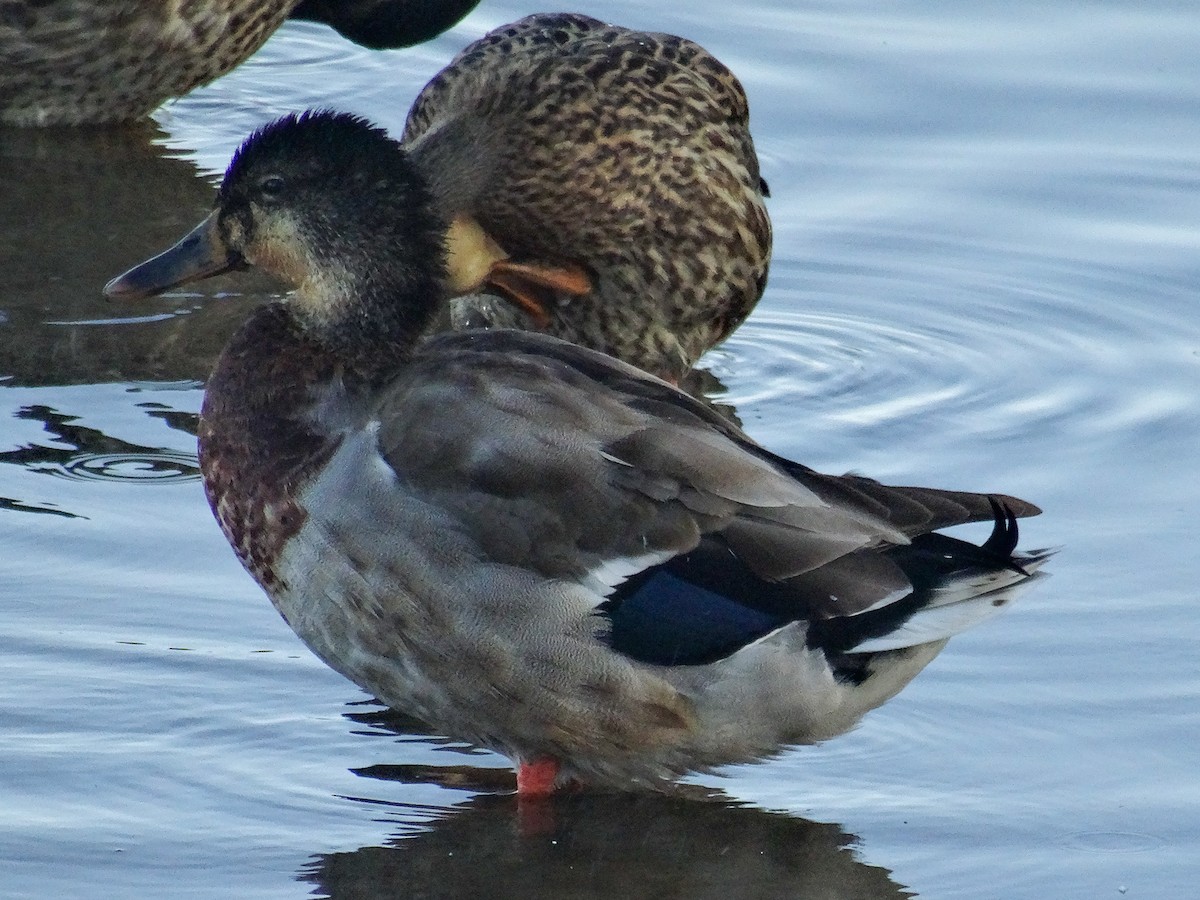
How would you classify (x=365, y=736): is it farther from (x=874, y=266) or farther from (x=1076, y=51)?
(x=1076, y=51)

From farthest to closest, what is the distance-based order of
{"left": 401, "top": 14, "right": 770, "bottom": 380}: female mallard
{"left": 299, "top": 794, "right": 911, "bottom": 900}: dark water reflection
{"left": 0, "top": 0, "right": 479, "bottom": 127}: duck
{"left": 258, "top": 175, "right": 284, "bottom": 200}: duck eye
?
1. {"left": 0, "top": 0, "right": 479, "bottom": 127}: duck
2. {"left": 401, "top": 14, "right": 770, "bottom": 380}: female mallard
3. {"left": 258, "top": 175, "right": 284, "bottom": 200}: duck eye
4. {"left": 299, "top": 794, "right": 911, "bottom": 900}: dark water reflection

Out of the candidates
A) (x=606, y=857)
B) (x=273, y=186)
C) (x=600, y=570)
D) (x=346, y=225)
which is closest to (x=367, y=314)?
(x=346, y=225)

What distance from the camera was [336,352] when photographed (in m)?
4.82

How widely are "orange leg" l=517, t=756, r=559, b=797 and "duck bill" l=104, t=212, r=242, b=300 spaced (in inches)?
53.9

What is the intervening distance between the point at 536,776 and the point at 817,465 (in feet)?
5.33

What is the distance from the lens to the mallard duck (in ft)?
14.2

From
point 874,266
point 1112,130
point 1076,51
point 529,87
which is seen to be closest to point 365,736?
point 529,87

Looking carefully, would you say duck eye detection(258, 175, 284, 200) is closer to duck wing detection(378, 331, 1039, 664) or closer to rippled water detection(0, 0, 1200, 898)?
duck wing detection(378, 331, 1039, 664)

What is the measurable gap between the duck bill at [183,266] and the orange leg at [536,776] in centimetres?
137

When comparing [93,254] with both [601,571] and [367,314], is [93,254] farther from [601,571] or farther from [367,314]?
[601,571]

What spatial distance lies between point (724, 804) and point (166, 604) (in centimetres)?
132

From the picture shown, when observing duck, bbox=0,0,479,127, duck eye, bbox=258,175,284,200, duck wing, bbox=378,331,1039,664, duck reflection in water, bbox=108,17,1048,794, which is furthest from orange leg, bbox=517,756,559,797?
duck, bbox=0,0,479,127

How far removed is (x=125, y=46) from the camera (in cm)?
780

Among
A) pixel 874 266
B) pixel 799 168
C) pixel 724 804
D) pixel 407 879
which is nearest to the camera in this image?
pixel 407 879
